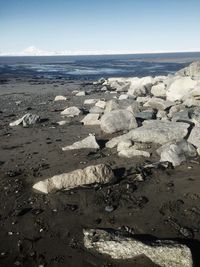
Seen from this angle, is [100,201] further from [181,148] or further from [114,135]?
[114,135]

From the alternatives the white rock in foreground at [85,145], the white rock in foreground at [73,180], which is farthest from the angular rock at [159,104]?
the white rock in foreground at [73,180]

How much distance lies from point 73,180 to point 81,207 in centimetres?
89

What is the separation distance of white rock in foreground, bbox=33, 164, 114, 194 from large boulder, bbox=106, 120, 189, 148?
3.38 metres

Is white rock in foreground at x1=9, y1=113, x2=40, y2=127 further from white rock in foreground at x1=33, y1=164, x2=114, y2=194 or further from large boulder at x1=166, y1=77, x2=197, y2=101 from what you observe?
large boulder at x1=166, y1=77, x2=197, y2=101

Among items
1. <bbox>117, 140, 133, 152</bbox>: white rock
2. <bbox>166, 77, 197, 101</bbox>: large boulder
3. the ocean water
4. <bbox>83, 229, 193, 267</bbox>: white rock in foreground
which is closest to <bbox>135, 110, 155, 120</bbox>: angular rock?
<bbox>117, 140, 133, 152</bbox>: white rock

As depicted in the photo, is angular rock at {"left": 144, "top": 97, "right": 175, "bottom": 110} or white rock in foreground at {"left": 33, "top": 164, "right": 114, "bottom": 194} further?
angular rock at {"left": 144, "top": 97, "right": 175, "bottom": 110}

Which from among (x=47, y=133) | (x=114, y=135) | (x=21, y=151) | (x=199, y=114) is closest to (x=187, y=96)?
(x=199, y=114)

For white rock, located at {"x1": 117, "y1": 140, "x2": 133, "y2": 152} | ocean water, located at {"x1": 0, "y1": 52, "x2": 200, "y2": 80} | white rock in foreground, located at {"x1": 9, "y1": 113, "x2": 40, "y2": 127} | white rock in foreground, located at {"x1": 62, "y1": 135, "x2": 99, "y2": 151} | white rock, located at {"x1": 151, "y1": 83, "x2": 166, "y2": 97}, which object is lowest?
ocean water, located at {"x1": 0, "y1": 52, "x2": 200, "y2": 80}

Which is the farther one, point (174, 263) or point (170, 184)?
point (170, 184)

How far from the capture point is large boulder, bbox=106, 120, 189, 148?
12188 mm

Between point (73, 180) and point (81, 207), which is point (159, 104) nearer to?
point (73, 180)

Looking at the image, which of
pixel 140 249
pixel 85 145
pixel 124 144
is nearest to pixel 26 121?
pixel 85 145

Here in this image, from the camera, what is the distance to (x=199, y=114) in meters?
14.3

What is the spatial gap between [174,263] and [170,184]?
11.8 feet
